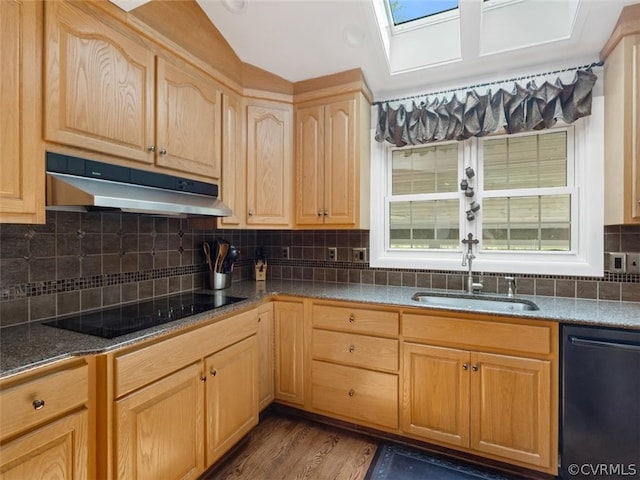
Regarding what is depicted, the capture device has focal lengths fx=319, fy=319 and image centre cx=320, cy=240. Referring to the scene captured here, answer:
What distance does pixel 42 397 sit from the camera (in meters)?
1.00

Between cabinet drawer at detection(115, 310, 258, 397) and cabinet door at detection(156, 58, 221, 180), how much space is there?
909 millimetres

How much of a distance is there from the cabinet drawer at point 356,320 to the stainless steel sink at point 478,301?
0.83 feet

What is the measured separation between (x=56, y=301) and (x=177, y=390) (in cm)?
74

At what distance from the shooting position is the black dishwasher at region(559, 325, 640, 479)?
1.44m

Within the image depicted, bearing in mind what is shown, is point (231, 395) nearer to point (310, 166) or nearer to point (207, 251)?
point (207, 251)

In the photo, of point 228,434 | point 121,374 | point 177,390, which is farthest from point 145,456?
point 228,434

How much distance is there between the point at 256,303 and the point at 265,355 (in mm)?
411

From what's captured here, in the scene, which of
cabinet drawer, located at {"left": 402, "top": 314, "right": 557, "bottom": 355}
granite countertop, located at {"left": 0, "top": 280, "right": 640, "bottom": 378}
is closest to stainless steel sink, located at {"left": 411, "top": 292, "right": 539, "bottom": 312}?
granite countertop, located at {"left": 0, "top": 280, "right": 640, "bottom": 378}

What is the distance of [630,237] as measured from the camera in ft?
6.22

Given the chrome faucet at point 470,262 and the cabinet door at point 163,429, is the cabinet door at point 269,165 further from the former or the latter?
the chrome faucet at point 470,262

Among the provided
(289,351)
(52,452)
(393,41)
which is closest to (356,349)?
(289,351)

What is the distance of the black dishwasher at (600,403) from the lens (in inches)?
56.8

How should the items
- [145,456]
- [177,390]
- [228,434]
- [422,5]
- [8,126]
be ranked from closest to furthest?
1. [8,126]
2. [145,456]
3. [177,390]
4. [228,434]
5. [422,5]

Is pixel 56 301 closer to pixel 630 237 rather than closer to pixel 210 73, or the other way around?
pixel 210 73
